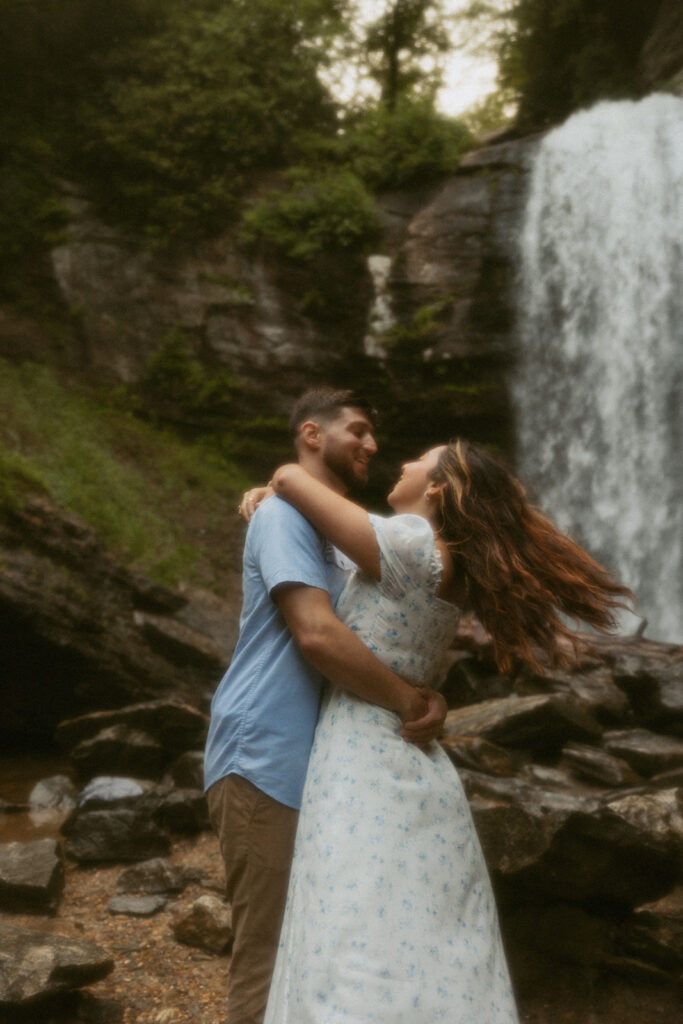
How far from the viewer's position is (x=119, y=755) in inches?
304

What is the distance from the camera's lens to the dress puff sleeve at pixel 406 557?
2.37 m

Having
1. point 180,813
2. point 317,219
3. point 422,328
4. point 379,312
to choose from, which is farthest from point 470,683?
point 317,219

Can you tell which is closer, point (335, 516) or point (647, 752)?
point (335, 516)

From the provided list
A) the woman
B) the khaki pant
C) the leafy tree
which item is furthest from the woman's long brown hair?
the leafy tree

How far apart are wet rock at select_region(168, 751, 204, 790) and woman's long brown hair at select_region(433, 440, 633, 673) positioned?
5305 millimetres

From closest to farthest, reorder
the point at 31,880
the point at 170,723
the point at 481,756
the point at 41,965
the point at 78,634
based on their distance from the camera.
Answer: the point at 41,965 < the point at 31,880 < the point at 481,756 < the point at 170,723 < the point at 78,634

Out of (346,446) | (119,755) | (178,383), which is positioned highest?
(178,383)

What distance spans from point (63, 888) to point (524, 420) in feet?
30.7

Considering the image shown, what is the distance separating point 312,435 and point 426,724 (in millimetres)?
1042

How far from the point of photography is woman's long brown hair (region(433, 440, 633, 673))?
8.11ft

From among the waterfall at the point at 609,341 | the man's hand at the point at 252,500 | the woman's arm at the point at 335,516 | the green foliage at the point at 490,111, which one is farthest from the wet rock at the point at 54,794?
the green foliage at the point at 490,111

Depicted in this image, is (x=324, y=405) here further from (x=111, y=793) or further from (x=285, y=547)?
(x=111, y=793)

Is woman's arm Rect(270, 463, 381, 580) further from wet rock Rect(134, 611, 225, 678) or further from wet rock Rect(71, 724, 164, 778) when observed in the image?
wet rock Rect(134, 611, 225, 678)

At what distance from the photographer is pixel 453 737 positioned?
6.13 meters
